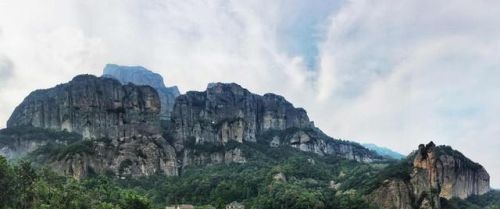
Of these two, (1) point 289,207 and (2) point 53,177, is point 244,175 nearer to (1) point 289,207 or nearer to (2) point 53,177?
(1) point 289,207

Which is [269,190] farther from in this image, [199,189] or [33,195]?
[33,195]

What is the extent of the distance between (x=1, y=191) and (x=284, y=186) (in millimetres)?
79938

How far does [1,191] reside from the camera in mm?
88500

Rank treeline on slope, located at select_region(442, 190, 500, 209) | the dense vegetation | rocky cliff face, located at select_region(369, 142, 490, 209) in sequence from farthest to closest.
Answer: treeline on slope, located at select_region(442, 190, 500, 209) < rocky cliff face, located at select_region(369, 142, 490, 209) < the dense vegetation

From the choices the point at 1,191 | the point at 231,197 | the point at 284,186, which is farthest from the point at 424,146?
the point at 1,191

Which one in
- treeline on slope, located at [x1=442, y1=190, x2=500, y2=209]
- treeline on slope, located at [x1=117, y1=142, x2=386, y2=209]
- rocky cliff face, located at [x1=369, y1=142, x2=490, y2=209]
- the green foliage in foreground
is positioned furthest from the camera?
treeline on slope, located at [x1=442, y1=190, x2=500, y2=209]

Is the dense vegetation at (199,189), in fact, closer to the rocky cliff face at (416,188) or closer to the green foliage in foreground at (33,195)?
the green foliage in foreground at (33,195)

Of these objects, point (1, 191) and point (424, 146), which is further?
point (424, 146)

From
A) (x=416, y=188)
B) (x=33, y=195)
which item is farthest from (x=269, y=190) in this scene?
(x=33, y=195)

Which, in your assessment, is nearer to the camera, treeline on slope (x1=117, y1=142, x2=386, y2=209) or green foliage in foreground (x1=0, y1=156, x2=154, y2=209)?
green foliage in foreground (x1=0, y1=156, x2=154, y2=209)

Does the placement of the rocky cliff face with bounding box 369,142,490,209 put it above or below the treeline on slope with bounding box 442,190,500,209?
above

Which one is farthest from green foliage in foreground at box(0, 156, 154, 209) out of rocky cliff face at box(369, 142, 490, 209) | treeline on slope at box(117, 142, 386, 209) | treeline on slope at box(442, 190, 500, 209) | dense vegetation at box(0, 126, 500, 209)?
treeline on slope at box(442, 190, 500, 209)

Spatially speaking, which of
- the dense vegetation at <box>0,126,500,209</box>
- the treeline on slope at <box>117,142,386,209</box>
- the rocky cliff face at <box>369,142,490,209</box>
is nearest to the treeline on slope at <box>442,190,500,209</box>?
the dense vegetation at <box>0,126,500,209</box>

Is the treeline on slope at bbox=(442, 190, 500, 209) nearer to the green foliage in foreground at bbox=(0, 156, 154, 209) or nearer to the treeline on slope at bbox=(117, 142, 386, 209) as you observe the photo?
the treeline on slope at bbox=(117, 142, 386, 209)
